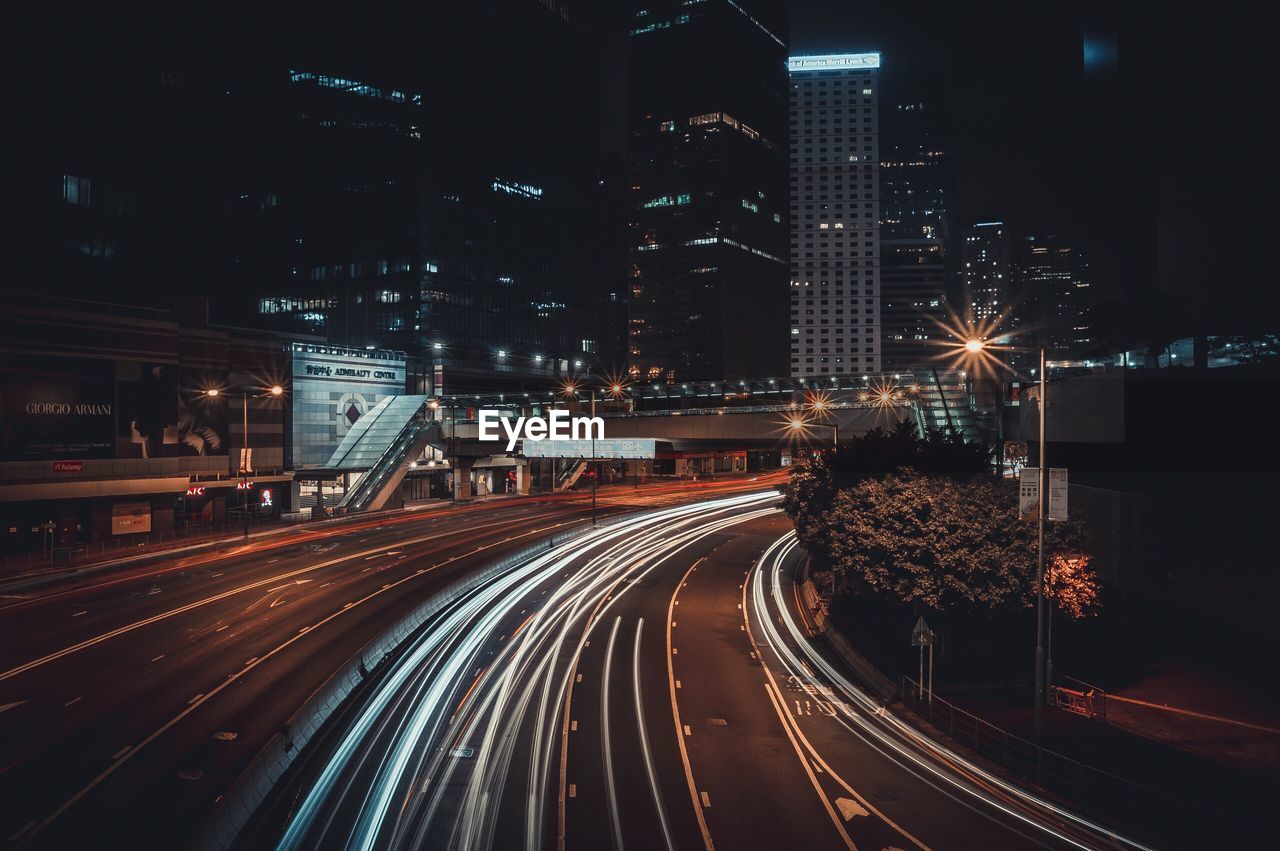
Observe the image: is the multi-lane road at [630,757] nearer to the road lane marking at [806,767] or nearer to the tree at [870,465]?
the road lane marking at [806,767]

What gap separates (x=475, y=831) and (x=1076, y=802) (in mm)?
13588

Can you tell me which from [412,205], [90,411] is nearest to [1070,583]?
[90,411]

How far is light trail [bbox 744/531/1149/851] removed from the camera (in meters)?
16.4

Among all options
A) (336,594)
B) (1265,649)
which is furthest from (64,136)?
(1265,649)

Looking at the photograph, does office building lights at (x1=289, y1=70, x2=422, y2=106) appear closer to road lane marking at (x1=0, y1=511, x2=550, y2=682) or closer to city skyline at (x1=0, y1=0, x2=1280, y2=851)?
city skyline at (x1=0, y1=0, x2=1280, y2=851)

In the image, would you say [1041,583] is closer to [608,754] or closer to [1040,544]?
[1040,544]

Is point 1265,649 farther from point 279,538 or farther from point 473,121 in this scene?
point 473,121

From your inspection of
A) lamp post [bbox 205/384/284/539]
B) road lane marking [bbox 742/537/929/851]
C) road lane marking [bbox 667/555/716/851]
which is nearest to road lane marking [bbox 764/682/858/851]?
road lane marking [bbox 742/537/929/851]

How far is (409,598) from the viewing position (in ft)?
116

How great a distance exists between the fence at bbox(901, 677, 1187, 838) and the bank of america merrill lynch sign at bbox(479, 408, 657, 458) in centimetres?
4053

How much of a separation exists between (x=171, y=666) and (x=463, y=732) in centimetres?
1197

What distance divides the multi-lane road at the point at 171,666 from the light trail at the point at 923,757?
51.2 ft
